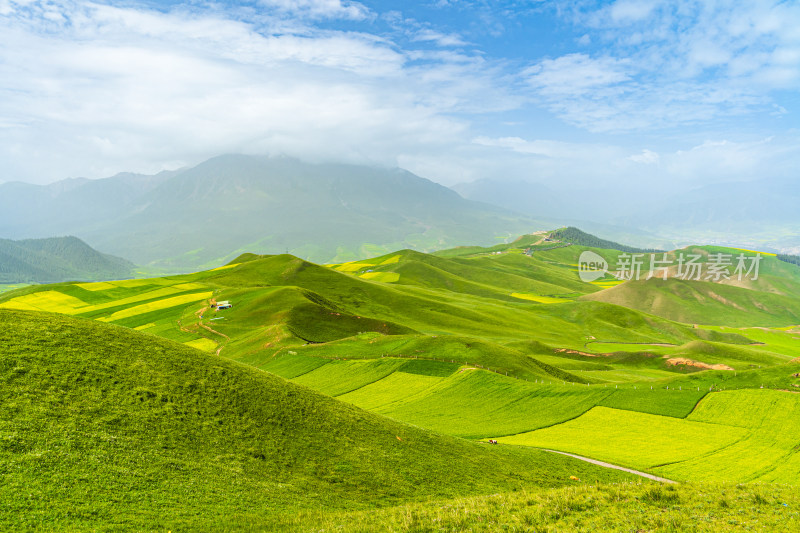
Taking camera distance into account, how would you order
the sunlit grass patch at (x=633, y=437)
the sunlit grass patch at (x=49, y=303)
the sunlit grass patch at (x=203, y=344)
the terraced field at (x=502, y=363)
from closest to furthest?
the sunlit grass patch at (x=633, y=437) → the terraced field at (x=502, y=363) → the sunlit grass patch at (x=203, y=344) → the sunlit grass patch at (x=49, y=303)

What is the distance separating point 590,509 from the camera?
2470 cm

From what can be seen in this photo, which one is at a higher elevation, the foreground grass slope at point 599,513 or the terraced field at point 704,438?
the foreground grass slope at point 599,513

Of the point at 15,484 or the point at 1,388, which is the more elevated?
the point at 1,388

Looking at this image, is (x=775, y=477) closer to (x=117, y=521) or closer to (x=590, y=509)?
(x=590, y=509)

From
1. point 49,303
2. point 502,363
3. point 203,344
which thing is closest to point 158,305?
point 49,303

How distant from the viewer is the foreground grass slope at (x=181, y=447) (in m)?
21.5

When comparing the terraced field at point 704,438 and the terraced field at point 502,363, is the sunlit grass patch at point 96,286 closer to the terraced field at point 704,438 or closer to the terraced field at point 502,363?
the terraced field at point 502,363

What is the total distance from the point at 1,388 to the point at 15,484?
29.2 feet

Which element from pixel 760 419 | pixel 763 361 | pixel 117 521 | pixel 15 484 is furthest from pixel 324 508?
pixel 763 361

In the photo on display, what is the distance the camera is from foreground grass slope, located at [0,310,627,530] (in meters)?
21.5

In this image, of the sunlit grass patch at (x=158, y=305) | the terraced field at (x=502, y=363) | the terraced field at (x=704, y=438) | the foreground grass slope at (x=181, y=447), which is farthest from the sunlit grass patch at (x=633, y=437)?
the sunlit grass patch at (x=158, y=305)

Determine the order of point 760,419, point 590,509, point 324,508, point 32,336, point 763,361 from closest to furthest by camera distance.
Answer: point 590,509 → point 324,508 → point 32,336 → point 760,419 → point 763,361

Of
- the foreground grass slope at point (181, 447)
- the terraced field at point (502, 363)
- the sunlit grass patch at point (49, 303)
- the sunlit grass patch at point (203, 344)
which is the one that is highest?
the foreground grass slope at point (181, 447)

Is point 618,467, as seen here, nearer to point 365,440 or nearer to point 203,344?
point 365,440
